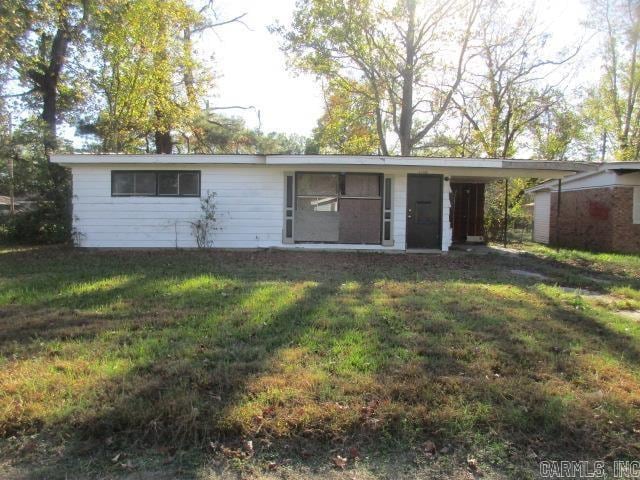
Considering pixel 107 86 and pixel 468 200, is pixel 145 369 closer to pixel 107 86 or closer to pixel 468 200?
pixel 468 200

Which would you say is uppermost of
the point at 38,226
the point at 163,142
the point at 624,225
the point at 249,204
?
the point at 163,142

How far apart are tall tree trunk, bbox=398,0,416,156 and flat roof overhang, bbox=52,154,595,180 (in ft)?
37.7

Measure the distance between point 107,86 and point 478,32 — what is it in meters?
17.5

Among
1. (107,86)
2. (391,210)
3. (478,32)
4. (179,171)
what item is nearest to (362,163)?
(391,210)

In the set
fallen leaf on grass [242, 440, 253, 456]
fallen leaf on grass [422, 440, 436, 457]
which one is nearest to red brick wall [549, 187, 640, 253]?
fallen leaf on grass [422, 440, 436, 457]

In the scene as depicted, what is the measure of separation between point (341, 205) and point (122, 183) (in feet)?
19.3

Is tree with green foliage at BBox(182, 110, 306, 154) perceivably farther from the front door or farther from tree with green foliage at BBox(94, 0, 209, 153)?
the front door

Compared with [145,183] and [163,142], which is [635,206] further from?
[163,142]

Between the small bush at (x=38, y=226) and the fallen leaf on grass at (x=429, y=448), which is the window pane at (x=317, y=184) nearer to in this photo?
the small bush at (x=38, y=226)

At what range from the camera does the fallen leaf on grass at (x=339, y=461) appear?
2879 mm

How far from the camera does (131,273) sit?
888cm

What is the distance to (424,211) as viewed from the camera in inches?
536

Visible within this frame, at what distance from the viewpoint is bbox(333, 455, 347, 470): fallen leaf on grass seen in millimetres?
2879

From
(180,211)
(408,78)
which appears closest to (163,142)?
(408,78)
